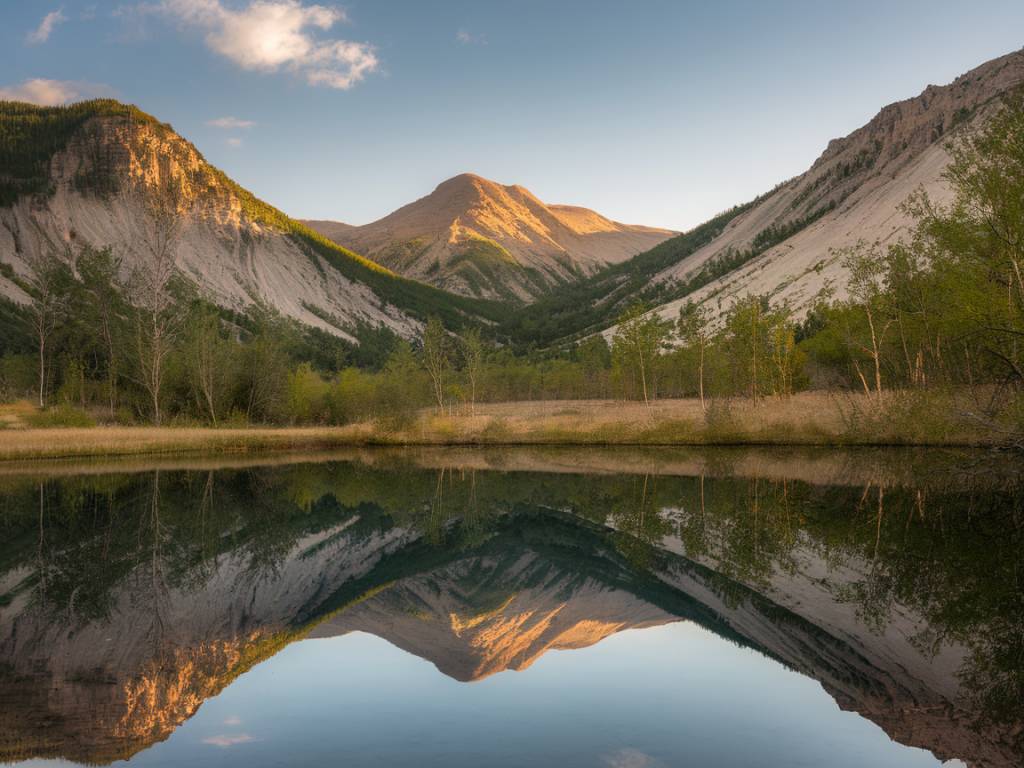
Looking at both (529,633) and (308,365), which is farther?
(308,365)

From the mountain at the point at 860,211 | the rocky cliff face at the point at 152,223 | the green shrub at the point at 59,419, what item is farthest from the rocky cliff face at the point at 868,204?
the green shrub at the point at 59,419

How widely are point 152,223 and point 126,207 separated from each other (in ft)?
117

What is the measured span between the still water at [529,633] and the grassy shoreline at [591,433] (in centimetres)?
1283

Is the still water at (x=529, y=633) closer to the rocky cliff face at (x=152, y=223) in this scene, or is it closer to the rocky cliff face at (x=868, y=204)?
the rocky cliff face at (x=152, y=223)

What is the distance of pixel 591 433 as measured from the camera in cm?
4441

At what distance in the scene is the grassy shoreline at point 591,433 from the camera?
114 ft

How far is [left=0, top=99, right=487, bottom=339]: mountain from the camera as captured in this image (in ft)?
431

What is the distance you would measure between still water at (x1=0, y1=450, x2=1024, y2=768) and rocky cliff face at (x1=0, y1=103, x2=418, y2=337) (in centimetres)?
11082

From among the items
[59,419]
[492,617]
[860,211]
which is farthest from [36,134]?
[860,211]

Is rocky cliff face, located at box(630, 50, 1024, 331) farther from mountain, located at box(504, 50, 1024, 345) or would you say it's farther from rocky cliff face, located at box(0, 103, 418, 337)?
rocky cliff face, located at box(0, 103, 418, 337)

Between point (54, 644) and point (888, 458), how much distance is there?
31.5m

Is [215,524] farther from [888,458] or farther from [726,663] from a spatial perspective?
[888,458]

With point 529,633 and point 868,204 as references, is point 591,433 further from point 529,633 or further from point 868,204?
point 868,204

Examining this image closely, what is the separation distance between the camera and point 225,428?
5469 centimetres
